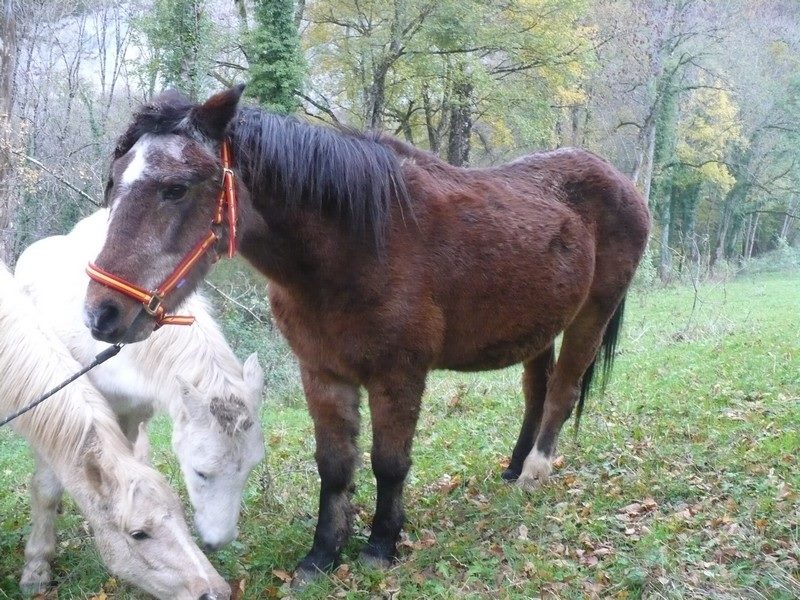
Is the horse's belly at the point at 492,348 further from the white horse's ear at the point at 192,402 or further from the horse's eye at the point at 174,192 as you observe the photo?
the horse's eye at the point at 174,192

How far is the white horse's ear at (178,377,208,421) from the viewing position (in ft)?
10.8

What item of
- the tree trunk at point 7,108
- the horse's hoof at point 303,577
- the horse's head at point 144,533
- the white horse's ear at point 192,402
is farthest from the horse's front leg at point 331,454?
the tree trunk at point 7,108

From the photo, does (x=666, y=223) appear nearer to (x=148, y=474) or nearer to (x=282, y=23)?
(x=282, y=23)

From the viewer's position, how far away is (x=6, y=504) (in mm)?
5035

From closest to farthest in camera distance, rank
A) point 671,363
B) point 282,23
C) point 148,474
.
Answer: point 148,474 → point 671,363 → point 282,23

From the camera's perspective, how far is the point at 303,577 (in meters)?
3.49

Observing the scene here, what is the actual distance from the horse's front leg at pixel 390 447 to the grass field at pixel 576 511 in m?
0.13

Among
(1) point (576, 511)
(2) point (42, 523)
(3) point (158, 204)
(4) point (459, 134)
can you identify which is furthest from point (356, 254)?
(4) point (459, 134)

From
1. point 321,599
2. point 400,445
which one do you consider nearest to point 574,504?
point 400,445

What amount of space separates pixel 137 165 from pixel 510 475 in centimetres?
336

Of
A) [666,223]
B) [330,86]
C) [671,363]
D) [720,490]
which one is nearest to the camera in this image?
[720,490]

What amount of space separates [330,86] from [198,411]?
20306mm

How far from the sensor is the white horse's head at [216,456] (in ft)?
10.7

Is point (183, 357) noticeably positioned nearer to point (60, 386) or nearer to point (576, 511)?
point (60, 386)
